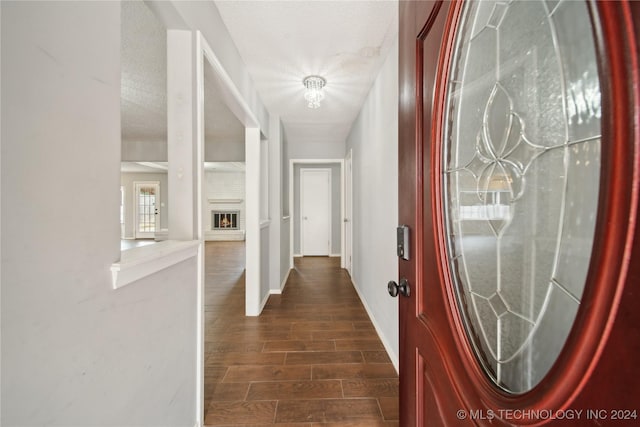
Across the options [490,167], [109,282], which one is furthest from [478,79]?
[109,282]

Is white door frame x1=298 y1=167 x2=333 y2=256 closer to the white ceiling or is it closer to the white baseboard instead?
the white ceiling

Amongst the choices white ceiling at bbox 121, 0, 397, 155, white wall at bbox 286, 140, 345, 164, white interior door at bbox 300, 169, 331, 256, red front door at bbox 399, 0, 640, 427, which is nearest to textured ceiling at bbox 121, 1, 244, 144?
white ceiling at bbox 121, 0, 397, 155

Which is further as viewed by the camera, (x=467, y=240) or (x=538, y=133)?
(x=467, y=240)

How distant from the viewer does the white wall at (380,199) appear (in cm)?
213

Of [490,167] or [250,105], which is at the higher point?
[250,105]

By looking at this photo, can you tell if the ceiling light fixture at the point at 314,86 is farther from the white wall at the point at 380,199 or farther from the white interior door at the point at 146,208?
the white interior door at the point at 146,208

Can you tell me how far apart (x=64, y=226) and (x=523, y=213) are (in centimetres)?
101

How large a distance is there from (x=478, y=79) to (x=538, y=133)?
241 millimetres

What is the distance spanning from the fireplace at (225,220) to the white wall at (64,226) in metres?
9.57

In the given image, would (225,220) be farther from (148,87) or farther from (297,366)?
(297,366)

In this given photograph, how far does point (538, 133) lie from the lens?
0.50m

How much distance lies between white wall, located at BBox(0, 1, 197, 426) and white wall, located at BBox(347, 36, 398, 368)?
1679mm

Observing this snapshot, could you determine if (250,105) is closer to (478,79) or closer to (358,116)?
(358,116)

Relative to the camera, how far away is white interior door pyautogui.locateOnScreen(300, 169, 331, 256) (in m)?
6.61
